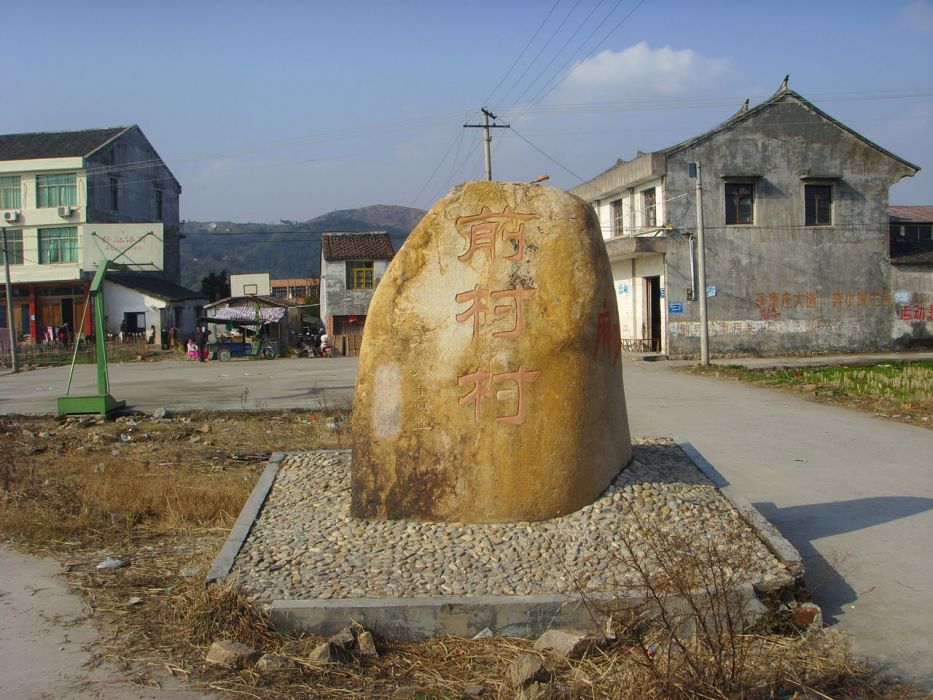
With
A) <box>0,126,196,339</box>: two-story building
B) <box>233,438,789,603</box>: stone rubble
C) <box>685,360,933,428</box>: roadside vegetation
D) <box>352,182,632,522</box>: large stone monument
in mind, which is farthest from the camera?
<box>0,126,196,339</box>: two-story building

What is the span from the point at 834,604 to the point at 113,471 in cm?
718

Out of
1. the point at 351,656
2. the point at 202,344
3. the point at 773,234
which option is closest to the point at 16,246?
the point at 202,344

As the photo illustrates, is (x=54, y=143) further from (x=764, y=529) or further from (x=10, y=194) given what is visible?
(x=764, y=529)

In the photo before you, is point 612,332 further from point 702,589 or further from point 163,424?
point 163,424

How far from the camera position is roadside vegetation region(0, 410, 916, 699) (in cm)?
371

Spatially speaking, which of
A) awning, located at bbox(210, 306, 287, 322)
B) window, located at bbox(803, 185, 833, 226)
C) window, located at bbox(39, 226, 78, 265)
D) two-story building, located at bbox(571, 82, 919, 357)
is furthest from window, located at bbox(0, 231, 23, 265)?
window, located at bbox(803, 185, 833, 226)

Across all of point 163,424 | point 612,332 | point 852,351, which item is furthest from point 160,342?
point 612,332

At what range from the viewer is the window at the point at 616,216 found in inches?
1175

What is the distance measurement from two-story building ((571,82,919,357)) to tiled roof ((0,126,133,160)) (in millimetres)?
24572

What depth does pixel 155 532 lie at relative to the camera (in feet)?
22.3

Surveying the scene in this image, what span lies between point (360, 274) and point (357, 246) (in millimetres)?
1535

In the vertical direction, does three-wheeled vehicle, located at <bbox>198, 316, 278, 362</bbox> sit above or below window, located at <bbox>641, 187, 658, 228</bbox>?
below

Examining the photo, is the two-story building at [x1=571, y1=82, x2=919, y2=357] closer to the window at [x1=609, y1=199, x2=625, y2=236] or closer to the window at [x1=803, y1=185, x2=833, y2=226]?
the window at [x1=803, y1=185, x2=833, y2=226]

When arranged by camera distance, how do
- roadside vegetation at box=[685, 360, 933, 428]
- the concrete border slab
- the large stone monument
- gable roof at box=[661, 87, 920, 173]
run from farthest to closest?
gable roof at box=[661, 87, 920, 173] → roadside vegetation at box=[685, 360, 933, 428] → the large stone monument → the concrete border slab
